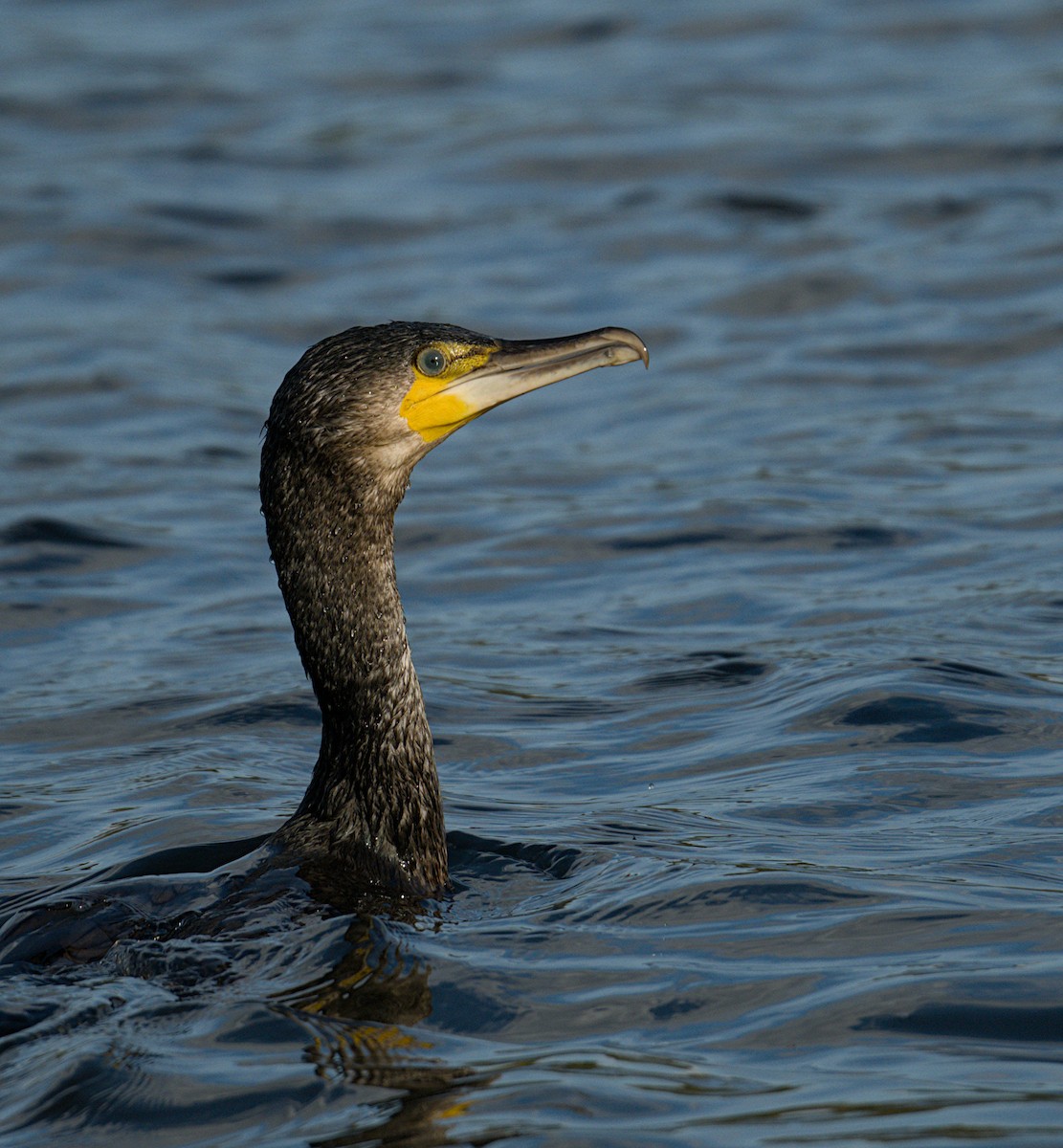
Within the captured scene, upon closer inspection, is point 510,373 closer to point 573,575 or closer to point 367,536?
point 367,536

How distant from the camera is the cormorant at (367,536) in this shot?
5.59 meters

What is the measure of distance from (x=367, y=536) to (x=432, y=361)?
0.53 meters

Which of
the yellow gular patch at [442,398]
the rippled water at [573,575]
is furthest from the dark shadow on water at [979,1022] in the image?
the yellow gular patch at [442,398]

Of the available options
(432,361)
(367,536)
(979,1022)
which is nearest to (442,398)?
(432,361)

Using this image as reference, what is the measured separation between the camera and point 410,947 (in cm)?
502

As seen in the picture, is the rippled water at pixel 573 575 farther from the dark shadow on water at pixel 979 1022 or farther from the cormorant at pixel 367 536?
the cormorant at pixel 367 536

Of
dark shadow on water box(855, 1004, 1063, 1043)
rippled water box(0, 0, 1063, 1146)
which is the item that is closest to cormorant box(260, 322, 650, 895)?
rippled water box(0, 0, 1063, 1146)

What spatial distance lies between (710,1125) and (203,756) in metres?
3.37

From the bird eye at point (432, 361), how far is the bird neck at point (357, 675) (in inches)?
12.8

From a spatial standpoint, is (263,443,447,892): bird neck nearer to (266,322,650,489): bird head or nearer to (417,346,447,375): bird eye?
(266,322,650,489): bird head

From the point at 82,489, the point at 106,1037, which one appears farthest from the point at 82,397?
the point at 106,1037

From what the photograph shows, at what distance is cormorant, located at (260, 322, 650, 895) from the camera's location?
5586 mm

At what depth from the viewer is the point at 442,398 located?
576 cm

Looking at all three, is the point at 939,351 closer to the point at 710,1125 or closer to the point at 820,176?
the point at 820,176
